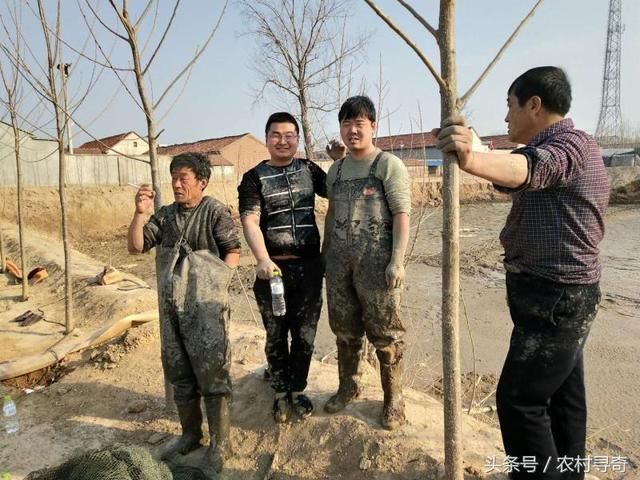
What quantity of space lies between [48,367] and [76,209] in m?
11.5

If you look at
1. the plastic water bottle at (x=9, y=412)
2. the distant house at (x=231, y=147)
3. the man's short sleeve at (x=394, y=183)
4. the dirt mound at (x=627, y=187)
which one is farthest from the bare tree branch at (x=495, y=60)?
the distant house at (x=231, y=147)

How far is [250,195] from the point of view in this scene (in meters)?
2.76

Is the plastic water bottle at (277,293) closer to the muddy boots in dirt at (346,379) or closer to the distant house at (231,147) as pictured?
the muddy boots in dirt at (346,379)

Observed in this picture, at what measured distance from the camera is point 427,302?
26.1ft

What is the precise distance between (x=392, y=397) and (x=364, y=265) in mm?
806

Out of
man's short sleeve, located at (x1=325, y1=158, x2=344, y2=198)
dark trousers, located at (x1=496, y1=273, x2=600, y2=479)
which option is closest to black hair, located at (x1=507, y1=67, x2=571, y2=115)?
dark trousers, located at (x1=496, y1=273, x2=600, y2=479)

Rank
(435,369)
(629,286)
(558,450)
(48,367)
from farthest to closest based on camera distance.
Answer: (629,286), (435,369), (48,367), (558,450)

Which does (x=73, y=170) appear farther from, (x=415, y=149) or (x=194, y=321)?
(x=194, y=321)

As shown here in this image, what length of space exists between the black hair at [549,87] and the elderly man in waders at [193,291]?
1.72 meters

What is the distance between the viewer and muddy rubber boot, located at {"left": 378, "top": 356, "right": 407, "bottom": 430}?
2684 mm

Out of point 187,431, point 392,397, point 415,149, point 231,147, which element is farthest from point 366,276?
point 231,147

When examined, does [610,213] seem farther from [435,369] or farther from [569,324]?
[569,324]

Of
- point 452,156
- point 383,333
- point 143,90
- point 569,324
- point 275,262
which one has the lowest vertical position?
point 383,333

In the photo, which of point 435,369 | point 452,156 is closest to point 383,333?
point 452,156
